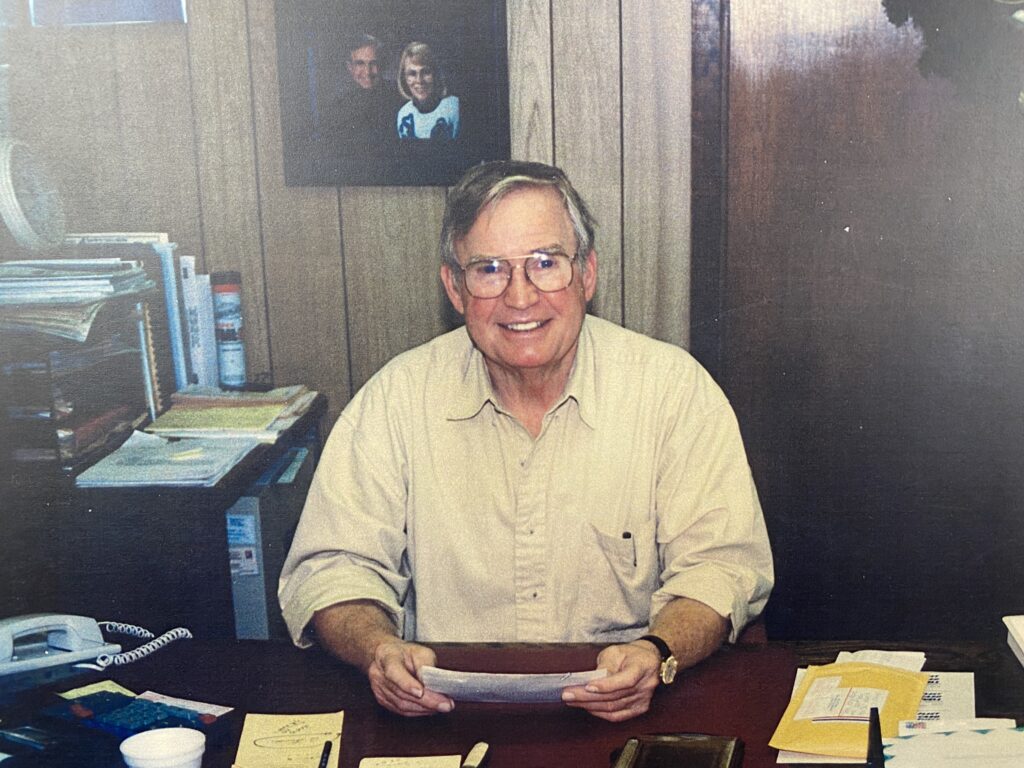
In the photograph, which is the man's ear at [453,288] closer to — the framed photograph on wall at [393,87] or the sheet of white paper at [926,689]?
the framed photograph on wall at [393,87]

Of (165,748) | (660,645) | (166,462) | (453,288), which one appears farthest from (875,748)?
(166,462)

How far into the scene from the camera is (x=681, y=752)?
109cm

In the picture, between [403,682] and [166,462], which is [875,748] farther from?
[166,462]

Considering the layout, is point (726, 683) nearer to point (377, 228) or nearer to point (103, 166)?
point (377, 228)

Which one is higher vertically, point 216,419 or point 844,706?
point 216,419

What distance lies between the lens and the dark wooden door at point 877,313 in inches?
83.4

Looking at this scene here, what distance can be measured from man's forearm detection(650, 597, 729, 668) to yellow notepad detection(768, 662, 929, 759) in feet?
0.50

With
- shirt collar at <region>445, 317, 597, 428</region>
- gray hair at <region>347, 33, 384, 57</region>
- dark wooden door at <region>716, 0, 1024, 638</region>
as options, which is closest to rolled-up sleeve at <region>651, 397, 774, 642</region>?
shirt collar at <region>445, 317, 597, 428</region>

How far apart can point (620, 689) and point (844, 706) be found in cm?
25

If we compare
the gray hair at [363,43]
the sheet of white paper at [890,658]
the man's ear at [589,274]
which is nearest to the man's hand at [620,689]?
the sheet of white paper at [890,658]

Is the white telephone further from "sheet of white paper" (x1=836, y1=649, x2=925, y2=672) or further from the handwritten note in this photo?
"sheet of white paper" (x1=836, y1=649, x2=925, y2=672)

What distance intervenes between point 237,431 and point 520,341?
65 cm

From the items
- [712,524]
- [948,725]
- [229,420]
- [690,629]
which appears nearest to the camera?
[948,725]

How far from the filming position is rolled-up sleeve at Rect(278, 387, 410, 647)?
5.40ft
